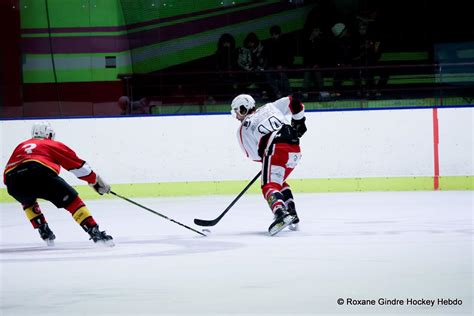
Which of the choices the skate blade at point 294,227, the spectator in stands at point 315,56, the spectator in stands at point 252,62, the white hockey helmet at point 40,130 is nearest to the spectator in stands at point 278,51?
the spectator in stands at point 252,62

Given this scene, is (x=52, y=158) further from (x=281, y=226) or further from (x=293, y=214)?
(x=293, y=214)

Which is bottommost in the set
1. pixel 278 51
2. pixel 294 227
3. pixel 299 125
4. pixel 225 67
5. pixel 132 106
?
pixel 294 227

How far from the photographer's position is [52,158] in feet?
20.1

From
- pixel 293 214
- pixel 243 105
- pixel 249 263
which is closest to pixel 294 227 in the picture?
pixel 293 214

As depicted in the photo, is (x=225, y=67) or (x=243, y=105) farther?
(x=225, y=67)

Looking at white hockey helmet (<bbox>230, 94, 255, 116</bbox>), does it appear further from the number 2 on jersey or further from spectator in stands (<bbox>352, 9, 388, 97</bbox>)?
spectator in stands (<bbox>352, 9, 388, 97</bbox>)

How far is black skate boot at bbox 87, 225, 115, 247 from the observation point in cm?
603

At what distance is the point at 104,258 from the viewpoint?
5598mm

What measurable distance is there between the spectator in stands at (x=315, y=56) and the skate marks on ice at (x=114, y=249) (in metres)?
4.37

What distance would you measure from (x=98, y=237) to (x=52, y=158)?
2.01 ft

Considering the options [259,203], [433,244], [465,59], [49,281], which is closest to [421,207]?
[259,203]

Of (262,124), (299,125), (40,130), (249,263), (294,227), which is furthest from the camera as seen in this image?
(299,125)

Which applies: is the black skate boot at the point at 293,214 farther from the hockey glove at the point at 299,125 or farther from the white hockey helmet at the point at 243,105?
the white hockey helmet at the point at 243,105

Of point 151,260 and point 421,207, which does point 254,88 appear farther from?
point 151,260
